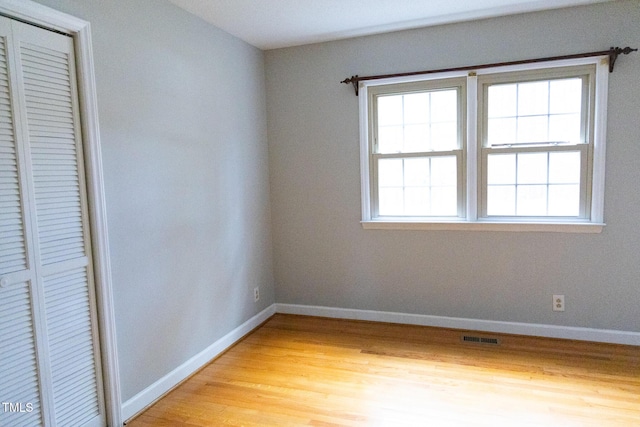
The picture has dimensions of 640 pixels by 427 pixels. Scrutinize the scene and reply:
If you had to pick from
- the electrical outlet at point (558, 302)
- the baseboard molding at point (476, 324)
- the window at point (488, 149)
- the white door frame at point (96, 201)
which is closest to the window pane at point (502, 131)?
the window at point (488, 149)

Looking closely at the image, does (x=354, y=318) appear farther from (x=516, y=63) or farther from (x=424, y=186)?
(x=516, y=63)

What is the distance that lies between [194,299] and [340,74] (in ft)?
7.20

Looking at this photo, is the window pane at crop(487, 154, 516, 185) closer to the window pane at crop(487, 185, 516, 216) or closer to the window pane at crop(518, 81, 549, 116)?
the window pane at crop(487, 185, 516, 216)

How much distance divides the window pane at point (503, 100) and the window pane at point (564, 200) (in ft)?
2.18

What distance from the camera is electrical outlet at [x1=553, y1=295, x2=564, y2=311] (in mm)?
3045

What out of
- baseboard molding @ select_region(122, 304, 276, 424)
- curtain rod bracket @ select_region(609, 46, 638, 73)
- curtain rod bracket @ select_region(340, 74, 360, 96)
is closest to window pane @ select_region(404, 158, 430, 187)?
curtain rod bracket @ select_region(340, 74, 360, 96)

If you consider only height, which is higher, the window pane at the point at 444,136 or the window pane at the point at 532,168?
the window pane at the point at 444,136

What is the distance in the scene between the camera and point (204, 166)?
2.89 meters

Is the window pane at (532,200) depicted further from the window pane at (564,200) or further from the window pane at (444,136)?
the window pane at (444,136)

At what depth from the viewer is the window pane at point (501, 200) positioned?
3139mm

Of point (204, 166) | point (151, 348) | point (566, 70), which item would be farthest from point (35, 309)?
point (566, 70)

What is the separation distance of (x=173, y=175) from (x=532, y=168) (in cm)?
263

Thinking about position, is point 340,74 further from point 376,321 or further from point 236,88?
point 376,321

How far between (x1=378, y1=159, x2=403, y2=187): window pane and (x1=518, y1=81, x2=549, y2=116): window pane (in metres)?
1.01
